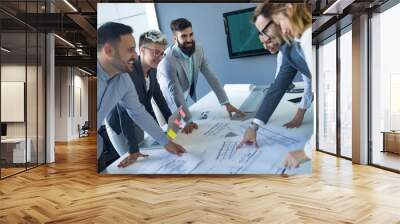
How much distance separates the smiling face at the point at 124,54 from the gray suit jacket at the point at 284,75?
229 centimetres

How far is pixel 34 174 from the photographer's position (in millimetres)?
6797

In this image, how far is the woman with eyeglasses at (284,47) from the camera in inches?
253

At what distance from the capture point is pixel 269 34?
21.3ft

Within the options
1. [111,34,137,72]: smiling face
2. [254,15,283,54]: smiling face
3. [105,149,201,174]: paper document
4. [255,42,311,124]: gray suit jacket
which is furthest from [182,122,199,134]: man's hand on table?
[254,15,283,54]: smiling face

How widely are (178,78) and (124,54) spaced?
3.20 feet

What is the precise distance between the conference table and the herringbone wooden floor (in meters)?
0.17

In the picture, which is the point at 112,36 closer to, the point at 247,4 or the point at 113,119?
the point at 113,119

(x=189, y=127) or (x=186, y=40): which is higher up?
(x=186, y=40)

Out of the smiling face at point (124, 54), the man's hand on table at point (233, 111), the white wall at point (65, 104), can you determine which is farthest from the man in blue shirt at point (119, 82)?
the white wall at point (65, 104)

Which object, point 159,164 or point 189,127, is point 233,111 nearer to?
point 189,127

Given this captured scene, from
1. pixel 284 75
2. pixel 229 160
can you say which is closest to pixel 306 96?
pixel 284 75

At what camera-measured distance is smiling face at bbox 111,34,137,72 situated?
20.7ft

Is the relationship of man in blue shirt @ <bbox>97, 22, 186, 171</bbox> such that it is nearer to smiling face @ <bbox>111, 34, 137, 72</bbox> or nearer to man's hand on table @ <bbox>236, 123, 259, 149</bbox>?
smiling face @ <bbox>111, 34, 137, 72</bbox>

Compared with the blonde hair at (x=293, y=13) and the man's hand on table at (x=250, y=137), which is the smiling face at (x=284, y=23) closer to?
the blonde hair at (x=293, y=13)
